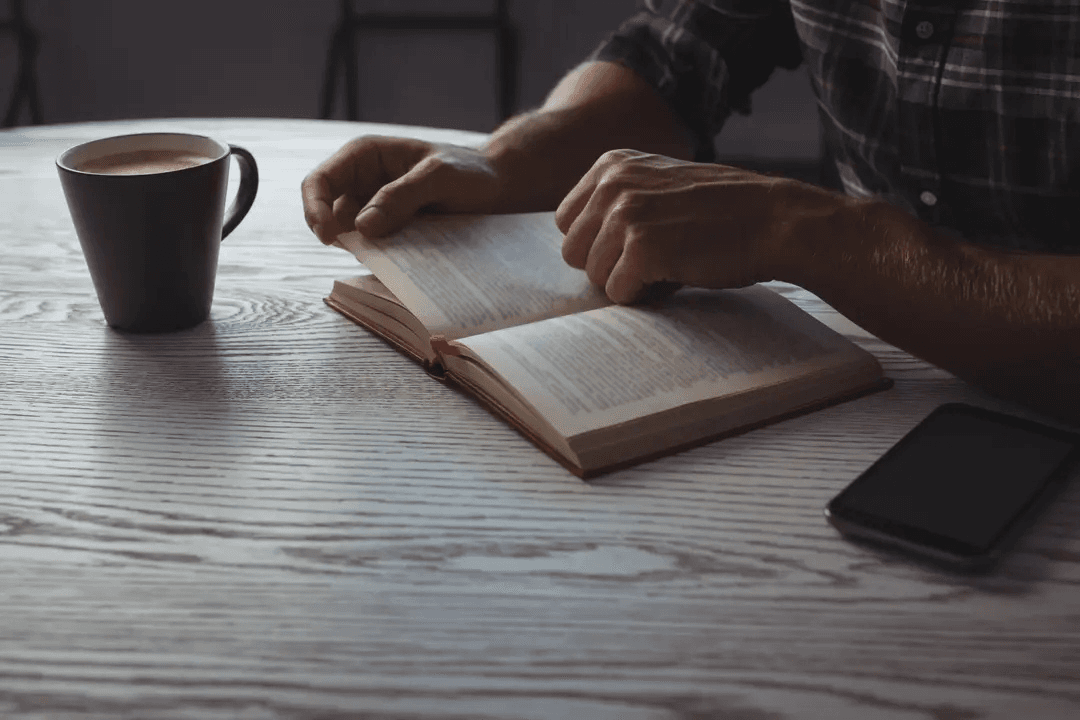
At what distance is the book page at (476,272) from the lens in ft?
2.41

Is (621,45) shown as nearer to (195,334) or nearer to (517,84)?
(195,334)

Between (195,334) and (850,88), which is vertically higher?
(850,88)

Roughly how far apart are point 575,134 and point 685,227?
0.36 metres

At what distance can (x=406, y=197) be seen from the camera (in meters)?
0.84

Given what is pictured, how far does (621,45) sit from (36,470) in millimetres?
858

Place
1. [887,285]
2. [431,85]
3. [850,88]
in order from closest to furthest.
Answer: [887,285] → [850,88] → [431,85]

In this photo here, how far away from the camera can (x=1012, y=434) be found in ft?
1.97

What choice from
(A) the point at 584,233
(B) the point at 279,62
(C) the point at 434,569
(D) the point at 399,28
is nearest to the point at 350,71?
(D) the point at 399,28

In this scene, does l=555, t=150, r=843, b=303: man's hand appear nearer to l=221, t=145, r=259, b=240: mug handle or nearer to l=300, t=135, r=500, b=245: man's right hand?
l=300, t=135, r=500, b=245: man's right hand

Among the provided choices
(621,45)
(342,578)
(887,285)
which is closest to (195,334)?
(342,578)

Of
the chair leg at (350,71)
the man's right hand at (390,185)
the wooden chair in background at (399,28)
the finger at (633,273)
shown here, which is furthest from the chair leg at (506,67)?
the finger at (633,273)

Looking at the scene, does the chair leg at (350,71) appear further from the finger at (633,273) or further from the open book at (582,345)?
the finger at (633,273)

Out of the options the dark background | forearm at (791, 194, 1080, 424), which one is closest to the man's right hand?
forearm at (791, 194, 1080, 424)

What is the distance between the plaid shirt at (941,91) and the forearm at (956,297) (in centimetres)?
21
